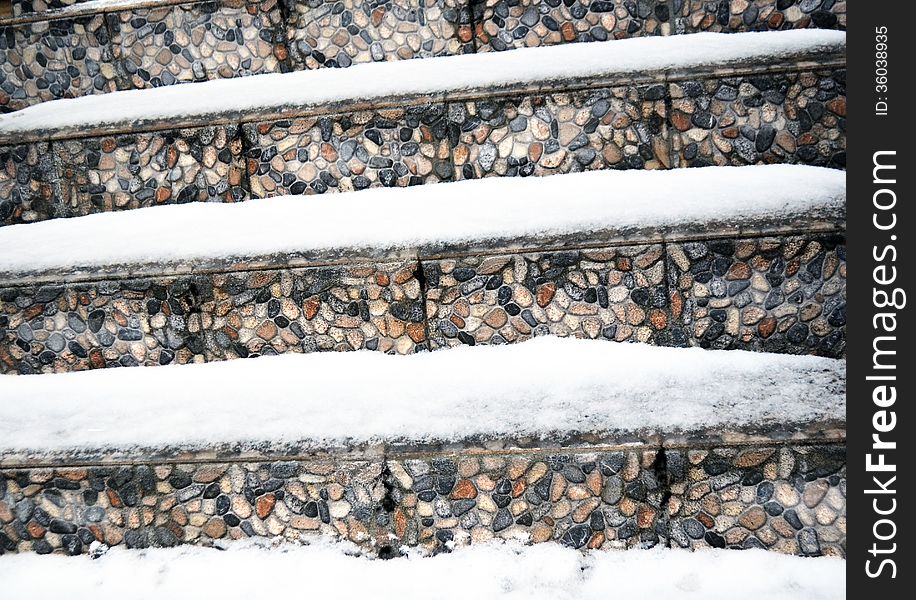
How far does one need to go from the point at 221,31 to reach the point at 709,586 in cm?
657

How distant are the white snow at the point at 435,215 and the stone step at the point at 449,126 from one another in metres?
0.21

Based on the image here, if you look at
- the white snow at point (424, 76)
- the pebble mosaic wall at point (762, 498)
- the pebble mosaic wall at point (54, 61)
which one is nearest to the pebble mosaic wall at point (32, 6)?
the pebble mosaic wall at point (54, 61)

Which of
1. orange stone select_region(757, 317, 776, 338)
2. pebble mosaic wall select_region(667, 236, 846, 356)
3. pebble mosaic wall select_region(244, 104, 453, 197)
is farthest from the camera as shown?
pebble mosaic wall select_region(244, 104, 453, 197)

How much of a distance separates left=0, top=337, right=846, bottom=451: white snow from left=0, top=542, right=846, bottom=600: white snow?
0.78 metres

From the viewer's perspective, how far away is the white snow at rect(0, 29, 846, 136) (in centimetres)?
546

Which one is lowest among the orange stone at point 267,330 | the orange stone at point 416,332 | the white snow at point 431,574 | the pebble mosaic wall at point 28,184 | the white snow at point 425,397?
the white snow at point 431,574

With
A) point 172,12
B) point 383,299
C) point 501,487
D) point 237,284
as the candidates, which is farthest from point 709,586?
point 172,12

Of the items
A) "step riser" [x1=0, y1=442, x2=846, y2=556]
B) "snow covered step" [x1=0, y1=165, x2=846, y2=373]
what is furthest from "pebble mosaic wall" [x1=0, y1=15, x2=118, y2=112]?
"step riser" [x1=0, y1=442, x2=846, y2=556]

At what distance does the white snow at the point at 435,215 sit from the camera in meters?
4.76

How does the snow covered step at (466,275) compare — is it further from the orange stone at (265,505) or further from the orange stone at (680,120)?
the orange stone at (265,505)

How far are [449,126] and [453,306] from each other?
173cm

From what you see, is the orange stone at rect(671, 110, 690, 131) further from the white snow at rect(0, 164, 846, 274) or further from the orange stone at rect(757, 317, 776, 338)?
the orange stone at rect(757, 317, 776, 338)

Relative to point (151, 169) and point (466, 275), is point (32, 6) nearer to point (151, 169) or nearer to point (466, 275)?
point (151, 169)

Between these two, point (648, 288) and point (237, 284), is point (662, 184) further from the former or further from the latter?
point (237, 284)
